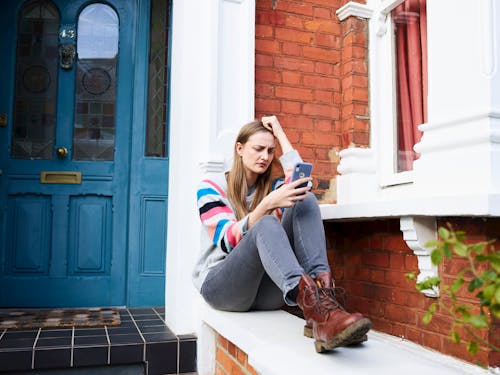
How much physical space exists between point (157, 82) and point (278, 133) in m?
1.47

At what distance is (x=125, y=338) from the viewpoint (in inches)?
92.3

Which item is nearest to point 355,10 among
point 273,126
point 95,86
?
point 273,126

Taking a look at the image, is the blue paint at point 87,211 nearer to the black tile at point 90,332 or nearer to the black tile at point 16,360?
the black tile at point 90,332

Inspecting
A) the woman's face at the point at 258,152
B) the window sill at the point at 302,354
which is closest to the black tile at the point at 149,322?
the window sill at the point at 302,354

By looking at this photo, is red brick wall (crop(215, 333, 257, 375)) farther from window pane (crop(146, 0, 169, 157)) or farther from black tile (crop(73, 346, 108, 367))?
window pane (crop(146, 0, 169, 157))

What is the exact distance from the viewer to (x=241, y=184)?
2.21 metres

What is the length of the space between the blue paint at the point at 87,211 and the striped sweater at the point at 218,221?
1.08 meters

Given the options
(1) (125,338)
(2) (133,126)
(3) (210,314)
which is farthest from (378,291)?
(2) (133,126)

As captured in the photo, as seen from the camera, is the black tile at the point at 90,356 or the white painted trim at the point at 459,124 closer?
the white painted trim at the point at 459,124

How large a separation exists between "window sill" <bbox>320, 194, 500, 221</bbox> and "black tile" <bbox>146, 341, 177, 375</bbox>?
100cm

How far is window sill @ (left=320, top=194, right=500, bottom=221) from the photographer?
1466mm

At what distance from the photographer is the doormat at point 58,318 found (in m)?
2.62

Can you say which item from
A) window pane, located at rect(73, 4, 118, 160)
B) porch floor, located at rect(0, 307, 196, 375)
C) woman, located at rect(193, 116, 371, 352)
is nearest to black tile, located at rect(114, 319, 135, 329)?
porch floor, located at rect(0, 307, 196, 375)

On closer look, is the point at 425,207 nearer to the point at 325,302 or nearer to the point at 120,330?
the point at 325,302
